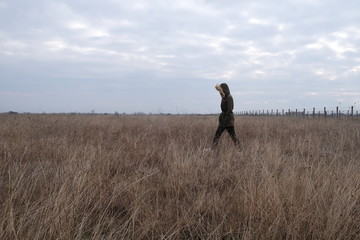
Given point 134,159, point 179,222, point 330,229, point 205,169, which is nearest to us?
point 330,229

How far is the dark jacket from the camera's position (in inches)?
269

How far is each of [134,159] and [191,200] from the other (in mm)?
2476

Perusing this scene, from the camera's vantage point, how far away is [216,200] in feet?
→ 9.98

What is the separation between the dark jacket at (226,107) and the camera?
6.83m

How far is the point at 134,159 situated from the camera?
214 inches

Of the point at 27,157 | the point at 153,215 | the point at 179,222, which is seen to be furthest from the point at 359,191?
the point at 27,157

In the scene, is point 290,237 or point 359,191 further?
point 359,191

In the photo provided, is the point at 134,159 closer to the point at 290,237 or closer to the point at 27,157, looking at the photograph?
the point at 27,157

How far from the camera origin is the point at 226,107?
22.6ft

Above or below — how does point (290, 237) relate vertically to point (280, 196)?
below

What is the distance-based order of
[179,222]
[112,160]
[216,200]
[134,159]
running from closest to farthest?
[179,222]
[216,200]
[112,160]
[134,159]

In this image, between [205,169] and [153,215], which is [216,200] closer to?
[153,215]

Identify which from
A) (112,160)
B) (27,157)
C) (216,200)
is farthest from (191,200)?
(27,157)

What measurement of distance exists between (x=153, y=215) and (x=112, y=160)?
2.43m
